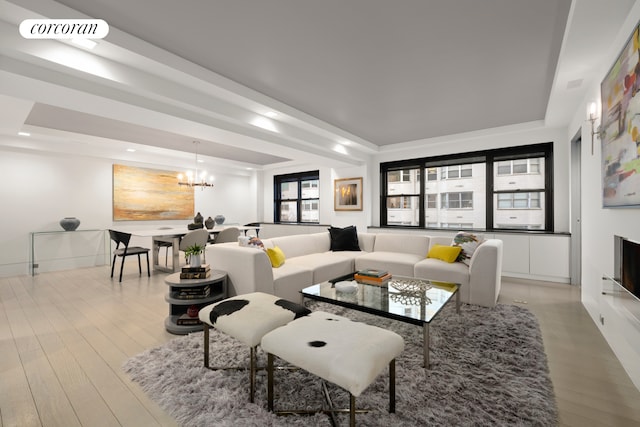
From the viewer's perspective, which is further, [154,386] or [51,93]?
[51,93]

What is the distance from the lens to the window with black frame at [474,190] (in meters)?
4.80

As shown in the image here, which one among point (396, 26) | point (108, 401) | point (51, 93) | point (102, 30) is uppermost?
point (396, 26)

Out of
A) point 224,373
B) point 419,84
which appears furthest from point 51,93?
point 419,84

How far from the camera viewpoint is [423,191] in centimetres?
593

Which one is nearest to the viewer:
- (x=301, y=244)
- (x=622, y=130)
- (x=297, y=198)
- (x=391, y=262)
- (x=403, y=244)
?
(x=622, y=130)

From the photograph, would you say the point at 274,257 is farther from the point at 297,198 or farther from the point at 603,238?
the point at 297,198

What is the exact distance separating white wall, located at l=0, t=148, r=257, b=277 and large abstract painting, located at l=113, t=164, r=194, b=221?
14 cm

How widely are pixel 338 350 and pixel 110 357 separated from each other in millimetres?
1903

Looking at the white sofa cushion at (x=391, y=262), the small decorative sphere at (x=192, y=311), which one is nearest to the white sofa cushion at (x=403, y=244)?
the white sofa cushion at (x=391, y=262)

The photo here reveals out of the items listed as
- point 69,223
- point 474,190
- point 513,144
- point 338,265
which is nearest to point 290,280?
point 338,265

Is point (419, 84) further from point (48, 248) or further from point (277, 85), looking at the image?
point (48, 248)

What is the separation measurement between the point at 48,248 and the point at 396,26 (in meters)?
6.63

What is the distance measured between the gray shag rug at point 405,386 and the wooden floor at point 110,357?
11 cm

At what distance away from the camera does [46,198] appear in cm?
529
